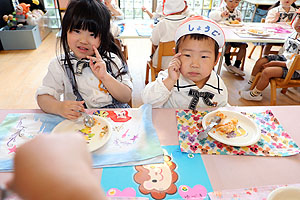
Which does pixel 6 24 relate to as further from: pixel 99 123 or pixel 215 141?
pixel 215 141

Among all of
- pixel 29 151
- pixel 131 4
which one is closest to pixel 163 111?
pixel 29 151

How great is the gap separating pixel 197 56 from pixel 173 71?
14cm

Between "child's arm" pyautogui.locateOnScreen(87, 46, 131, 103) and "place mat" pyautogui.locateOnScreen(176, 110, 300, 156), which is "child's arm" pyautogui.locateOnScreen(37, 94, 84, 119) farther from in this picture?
"place mat" pyautogui.locateOnScreen(176, 110, 300, 156)

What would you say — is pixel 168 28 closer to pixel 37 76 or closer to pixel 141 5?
pixel 37 76

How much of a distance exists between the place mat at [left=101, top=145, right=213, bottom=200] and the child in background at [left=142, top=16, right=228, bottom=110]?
429 millimetres

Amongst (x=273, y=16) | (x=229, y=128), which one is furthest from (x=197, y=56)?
(x=273, y=16)

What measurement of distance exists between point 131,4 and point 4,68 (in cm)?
297

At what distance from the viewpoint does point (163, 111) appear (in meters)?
0.99

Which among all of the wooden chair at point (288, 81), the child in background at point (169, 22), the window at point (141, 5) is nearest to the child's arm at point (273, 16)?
the wooden chair at point (288, 81)

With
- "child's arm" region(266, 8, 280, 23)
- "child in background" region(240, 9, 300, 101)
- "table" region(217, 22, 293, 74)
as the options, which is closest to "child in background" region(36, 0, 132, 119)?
"table" region(217, 22, 293, 74)

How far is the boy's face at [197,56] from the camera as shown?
1056mm

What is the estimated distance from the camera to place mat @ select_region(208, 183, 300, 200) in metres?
0.60

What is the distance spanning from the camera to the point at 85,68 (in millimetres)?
1224

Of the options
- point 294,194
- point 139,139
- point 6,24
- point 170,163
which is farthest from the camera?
point 6,24
